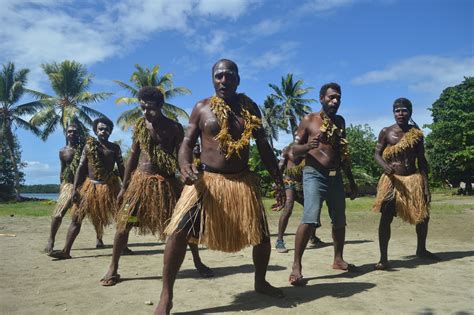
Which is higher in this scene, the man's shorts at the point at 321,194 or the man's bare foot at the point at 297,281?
the man's shorts at the point at 321,194

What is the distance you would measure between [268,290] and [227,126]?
1.42 m

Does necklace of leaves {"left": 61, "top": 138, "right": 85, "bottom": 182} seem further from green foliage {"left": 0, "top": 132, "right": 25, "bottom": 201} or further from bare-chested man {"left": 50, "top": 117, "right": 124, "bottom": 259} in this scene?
green foliage {"left": 0, "top": 132, "right": 25, "bottom": 201}

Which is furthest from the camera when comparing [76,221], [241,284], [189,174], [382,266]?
[76,221]

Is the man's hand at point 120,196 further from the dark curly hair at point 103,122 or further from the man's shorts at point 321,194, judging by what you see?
the man's shorts at point 321,194

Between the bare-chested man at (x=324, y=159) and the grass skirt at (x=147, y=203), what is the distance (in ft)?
4.51

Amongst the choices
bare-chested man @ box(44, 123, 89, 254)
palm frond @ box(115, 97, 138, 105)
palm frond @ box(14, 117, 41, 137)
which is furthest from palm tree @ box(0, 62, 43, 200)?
bare-chested man @ box(44, 123, 89, 254)

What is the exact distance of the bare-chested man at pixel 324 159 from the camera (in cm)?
415

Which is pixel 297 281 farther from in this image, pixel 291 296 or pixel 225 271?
pixel 225 271

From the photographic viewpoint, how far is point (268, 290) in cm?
351

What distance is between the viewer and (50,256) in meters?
5.47

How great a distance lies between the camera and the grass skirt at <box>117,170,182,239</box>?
426 cm

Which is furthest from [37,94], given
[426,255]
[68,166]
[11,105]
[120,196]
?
[426,255]

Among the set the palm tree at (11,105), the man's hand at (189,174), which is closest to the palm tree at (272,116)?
the palm tree at (11,105)

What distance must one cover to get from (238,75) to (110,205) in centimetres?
316
